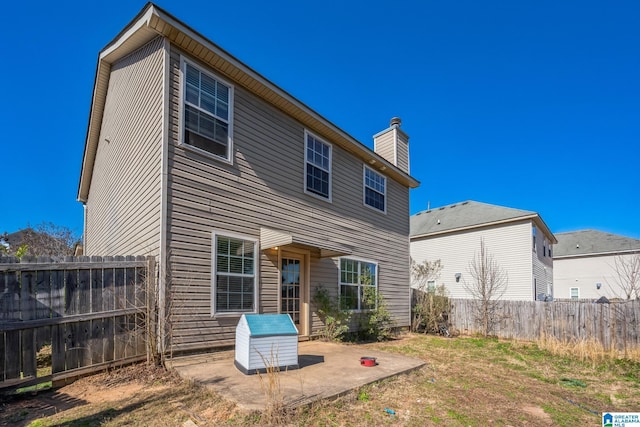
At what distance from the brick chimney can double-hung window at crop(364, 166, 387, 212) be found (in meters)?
1.24

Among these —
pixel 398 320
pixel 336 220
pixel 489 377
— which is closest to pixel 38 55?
pixel 336 220

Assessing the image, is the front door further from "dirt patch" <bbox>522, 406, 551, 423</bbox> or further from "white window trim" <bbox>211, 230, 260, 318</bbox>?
"dirt patch" <bbox>522, 406, 551, 423</bbox>

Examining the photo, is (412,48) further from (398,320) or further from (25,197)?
(25,197)

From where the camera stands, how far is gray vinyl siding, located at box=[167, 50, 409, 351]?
629 cm

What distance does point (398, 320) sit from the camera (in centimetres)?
1280

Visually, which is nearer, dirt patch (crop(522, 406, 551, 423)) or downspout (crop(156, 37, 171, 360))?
dirt patch (crop(522, 406, 551, 423))

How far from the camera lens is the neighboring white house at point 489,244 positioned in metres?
17.6

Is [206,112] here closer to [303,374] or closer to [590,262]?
[303,374]

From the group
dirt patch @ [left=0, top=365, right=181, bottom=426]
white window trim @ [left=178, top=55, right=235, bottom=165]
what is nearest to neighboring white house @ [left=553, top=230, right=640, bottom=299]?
white window trim @ [left=178, top=55, right=235, bottom=165]

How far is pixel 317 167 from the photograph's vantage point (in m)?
9.81

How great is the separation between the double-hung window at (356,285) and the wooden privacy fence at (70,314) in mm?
5600

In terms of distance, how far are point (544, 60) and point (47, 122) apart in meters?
34.7

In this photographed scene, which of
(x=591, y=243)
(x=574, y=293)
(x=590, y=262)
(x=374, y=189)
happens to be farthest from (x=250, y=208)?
(x=591, y=243)

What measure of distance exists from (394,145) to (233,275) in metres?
8.69
